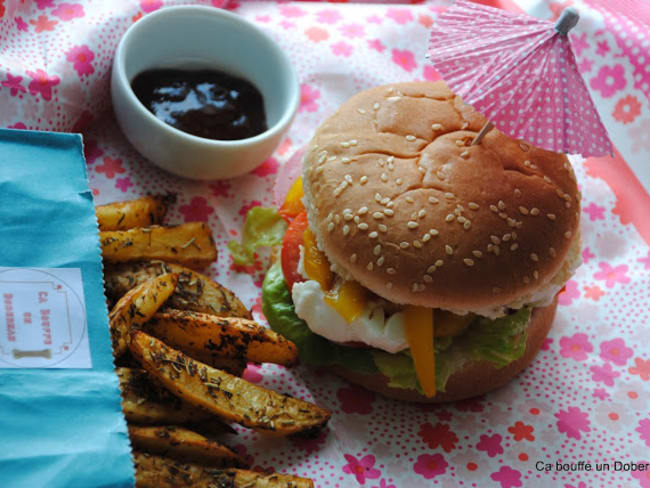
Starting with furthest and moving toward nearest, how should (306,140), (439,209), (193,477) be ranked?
(306,140), (439,209), (193,477)

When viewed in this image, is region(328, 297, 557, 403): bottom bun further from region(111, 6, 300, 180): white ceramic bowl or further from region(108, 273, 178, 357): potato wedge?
region(111, 6, 300, 180): white ceramic bowl

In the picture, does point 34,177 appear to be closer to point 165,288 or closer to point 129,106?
point 165,288

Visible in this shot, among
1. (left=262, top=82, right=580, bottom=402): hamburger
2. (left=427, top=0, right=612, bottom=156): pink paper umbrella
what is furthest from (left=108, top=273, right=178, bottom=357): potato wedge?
(left=427, top=0, right=612, bottom=156): pink paper umbrella

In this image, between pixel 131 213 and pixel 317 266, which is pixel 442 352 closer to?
pixel 317 266

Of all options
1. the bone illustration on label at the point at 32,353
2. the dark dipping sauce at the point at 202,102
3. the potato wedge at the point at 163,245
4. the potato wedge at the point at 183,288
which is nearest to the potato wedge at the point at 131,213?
the potato wedge at the point at 163,245

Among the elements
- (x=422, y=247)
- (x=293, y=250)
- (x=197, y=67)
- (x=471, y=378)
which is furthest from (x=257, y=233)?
(x=471, y=378)

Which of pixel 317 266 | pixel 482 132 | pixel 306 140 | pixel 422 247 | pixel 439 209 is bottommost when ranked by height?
pixel 306 140
